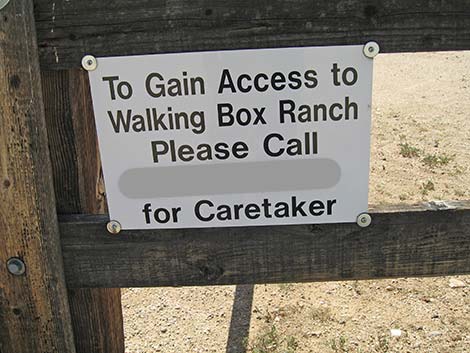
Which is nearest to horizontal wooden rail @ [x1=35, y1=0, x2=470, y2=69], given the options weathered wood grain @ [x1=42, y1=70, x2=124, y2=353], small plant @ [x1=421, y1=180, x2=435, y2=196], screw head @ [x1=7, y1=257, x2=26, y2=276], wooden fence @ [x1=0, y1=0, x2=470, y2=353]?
wooden fence @ [x1=0, y1=0, x2=470, y2=353]

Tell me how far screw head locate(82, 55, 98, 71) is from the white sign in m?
0.01

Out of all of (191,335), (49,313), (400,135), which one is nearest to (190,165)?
(49,313)

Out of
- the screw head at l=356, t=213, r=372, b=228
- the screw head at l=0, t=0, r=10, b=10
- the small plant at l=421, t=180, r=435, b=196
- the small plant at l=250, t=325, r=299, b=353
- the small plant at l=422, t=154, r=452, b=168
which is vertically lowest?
the small plant at l=250, t=325, r=299, b=353

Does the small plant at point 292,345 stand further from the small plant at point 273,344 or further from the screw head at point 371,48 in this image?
the screw head at point 371,48

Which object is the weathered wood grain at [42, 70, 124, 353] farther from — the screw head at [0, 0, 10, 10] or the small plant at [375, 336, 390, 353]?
the small plant at [375, 336, 390, 353]

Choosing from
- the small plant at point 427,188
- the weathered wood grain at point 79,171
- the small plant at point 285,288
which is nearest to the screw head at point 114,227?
the weathered wood grain at point 79,171

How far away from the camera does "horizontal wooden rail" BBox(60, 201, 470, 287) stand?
1.75m

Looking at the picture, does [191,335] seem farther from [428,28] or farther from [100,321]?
[428,28]

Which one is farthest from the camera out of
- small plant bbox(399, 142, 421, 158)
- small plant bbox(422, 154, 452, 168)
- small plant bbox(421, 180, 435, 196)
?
small plant bbox(399, 142, 421, 158)

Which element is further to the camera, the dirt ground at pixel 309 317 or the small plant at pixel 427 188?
the small plant at pixel 427 188

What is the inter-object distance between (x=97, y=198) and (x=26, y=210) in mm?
288

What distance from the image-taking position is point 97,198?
1963 millimetres

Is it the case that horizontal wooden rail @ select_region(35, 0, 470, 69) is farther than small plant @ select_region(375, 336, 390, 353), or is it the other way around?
small plant @ select_region(375, 336, 390, 353)

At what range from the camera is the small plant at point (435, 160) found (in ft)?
18.0
